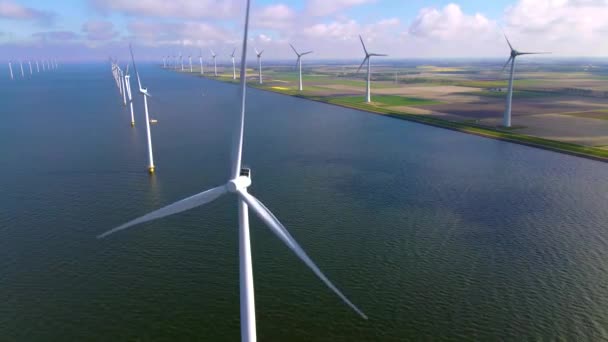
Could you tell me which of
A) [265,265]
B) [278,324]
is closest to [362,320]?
[278,324]

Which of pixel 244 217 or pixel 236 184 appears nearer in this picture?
pixel 236 184

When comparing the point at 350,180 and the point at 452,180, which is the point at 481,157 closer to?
the point at 452,180

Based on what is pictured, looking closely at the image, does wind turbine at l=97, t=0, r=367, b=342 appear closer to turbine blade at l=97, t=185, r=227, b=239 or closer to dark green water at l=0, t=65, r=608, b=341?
turbine blade at l=97, t=185, r=227, b=239

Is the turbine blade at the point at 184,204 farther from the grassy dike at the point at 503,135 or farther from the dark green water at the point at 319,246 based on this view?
the grassy dike at the point at 503,135

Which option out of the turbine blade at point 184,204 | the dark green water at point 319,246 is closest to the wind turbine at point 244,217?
the turbine blade at point 184,204

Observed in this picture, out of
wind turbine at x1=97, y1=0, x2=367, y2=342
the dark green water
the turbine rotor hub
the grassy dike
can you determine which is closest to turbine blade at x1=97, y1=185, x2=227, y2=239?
wind turbine at x1=97, y1=0, x2=367, y2=342

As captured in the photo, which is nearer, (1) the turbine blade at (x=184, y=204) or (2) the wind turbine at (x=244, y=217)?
(2) the wind turbine at (x=244, y=217)

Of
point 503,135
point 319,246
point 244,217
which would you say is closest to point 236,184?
point 244,217

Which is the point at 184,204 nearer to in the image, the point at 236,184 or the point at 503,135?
the point at 236,184
